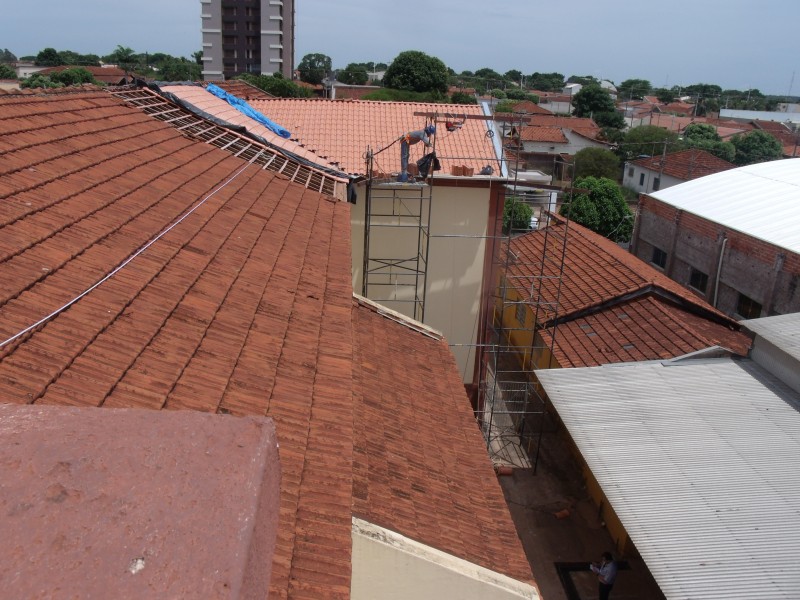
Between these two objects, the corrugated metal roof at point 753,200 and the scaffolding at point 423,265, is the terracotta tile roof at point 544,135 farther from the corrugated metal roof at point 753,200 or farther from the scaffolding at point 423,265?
the scaffolding at point 423,265

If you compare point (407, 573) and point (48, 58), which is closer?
point (407, 573)

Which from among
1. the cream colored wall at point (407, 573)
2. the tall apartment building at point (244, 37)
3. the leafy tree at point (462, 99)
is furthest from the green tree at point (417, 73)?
the cream colored wall at point (407, 573)

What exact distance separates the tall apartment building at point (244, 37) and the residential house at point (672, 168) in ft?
159

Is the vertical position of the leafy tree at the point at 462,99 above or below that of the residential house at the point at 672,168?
above

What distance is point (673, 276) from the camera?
981 inches

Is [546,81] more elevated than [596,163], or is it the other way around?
[546,81]

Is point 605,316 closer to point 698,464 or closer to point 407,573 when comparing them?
point 698,464

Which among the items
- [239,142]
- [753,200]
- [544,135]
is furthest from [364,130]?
[544,135]

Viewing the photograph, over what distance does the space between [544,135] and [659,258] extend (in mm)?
30035

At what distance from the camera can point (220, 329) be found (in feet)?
16.1

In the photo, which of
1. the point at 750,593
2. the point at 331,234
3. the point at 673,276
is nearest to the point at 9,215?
the point at 331,234

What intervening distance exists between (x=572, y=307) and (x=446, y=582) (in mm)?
12478

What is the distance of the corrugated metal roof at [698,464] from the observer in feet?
25.6

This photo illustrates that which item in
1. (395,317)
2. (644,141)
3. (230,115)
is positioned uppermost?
(230,115)
